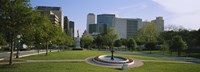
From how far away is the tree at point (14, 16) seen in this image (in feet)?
79.5

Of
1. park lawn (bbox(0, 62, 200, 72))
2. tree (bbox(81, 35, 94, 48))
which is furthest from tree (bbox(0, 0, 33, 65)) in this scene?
tree (bbox(81, 35, 94, 48))

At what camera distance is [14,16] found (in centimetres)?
2467

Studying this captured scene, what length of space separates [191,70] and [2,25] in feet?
59.0

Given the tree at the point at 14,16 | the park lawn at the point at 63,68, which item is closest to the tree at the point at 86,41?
the park lawn at the point at 63,68

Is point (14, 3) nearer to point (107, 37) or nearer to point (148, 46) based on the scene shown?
point (148, 46)

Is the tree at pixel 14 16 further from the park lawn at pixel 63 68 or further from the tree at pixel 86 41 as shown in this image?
the tree at pixel 86 41

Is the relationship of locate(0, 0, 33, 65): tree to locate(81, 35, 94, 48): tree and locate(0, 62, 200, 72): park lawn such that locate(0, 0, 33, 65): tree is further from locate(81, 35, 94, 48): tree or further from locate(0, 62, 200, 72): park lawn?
locate(81, 35, 94, 48): tree

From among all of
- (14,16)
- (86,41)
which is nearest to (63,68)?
(14,16)

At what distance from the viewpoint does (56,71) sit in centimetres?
2391

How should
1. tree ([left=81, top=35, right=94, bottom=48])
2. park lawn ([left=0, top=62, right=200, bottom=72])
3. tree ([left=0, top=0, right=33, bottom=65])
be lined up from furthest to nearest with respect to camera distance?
1. tree ([left=81, top=35, right=94, bottom=48])
2. park lawn ([left=0, top=62, right=200, bottom=72])
3. tree ([left=0, top=0, right=33, bottom=65])

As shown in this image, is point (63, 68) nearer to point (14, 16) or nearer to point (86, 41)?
point (14, 16)

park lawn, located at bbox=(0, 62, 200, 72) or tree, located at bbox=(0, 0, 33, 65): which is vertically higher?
tree, located at bbox=(0, 0, 33, 65)

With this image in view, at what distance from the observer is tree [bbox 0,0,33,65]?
954 inches

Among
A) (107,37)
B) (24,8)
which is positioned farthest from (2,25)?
(107,37)
